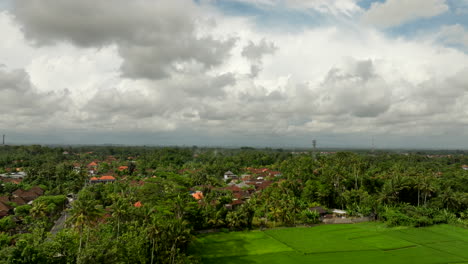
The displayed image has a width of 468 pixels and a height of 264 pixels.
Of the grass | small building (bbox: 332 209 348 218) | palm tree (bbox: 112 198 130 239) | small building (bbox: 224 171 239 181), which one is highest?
palm tree (bbox: 112 198 130 239)

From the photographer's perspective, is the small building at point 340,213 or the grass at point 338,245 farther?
the small building at point 340,213

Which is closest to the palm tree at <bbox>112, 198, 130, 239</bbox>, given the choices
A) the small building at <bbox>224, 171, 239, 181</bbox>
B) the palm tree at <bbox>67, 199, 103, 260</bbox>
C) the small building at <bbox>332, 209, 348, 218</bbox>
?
the palm tree at <bbox>67, 199, 103, 260</bbox>

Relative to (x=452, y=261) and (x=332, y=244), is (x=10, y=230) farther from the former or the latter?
(x=452, y=261)

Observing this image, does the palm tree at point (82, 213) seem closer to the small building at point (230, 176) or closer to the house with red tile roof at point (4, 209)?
the house with red tile roof at point (4, 209)

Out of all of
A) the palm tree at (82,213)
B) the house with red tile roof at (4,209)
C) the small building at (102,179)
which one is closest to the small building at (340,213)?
the palm tree at (82,213)

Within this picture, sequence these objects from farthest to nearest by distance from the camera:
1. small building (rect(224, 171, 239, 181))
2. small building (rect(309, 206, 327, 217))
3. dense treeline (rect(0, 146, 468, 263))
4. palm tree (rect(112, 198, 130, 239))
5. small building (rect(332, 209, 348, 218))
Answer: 1. small building (rect(224, 171, 239, 181))
2. small building (rect(332, 209, 348, 218))
3. small building (rect(309, 206, 327, 217))
4. palm tree (rect(112, 198, 130, 239))
5. dense treeline (rect(0, 146, 468, 263))

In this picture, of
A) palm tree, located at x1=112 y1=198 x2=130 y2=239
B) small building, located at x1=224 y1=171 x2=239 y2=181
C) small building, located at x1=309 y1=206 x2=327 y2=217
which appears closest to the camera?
palm tree, located at x1=112 y1=198 x2=130 y2=239

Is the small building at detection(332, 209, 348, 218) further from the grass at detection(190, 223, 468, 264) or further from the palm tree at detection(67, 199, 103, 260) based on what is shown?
the palm tree at detection(67, 199, 103, 260)

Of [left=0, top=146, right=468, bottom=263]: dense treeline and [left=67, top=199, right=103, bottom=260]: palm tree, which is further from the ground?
[left=67, top=199, right=103, bottom=260]: palm tree
